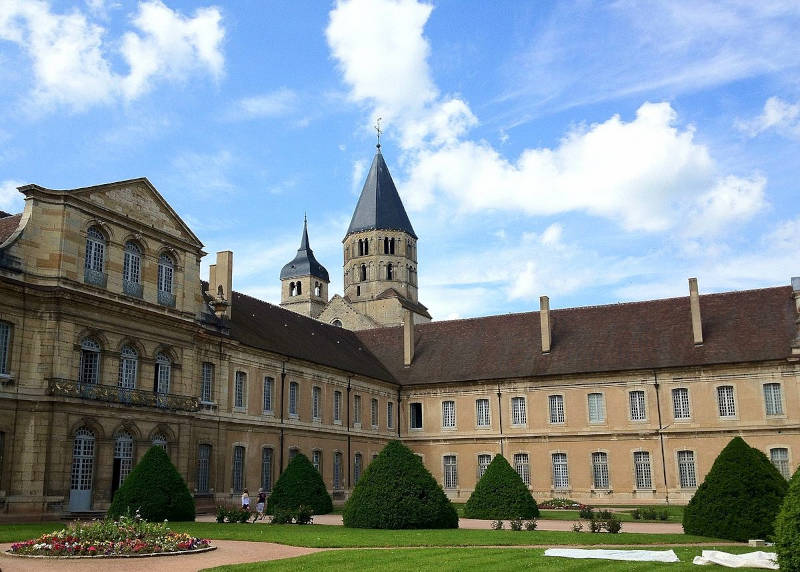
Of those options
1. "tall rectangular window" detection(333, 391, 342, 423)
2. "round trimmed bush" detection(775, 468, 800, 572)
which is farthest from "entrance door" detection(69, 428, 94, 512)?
"round trimmed bush" detection(775, 468, 800, 572)

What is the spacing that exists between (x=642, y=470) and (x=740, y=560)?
2420 cm

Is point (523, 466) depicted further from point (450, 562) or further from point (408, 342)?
point (450, 562)

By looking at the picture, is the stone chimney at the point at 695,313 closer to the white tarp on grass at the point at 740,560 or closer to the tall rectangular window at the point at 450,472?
the tall rectangular window at the point at 450,472

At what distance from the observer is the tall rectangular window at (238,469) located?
100 ft

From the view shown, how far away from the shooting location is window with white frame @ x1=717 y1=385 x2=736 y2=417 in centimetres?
3525

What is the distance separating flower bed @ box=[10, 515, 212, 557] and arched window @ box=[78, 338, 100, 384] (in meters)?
9.41

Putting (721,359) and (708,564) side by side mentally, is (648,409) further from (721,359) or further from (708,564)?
(708,564)

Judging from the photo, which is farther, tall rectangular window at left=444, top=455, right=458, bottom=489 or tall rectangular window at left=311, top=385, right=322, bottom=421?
tall rectangular window at left=444, top=455, right=458, bottom=489

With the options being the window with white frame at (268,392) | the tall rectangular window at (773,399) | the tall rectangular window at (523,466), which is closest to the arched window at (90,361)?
the window with white frame at (268,392)

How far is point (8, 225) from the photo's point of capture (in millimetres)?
24797

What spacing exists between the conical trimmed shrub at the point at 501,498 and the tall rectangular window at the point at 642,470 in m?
13.9

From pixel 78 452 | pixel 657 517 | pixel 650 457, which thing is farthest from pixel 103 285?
pixel 650 457

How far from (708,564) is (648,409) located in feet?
80.5

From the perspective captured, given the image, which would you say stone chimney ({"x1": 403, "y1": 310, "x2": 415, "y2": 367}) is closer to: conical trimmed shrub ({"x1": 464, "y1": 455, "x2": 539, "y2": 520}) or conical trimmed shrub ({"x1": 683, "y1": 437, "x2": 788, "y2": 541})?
conical trimmed shrub ({"x1": 464, "y1": 455, "x2": 539, "y2": 520})
